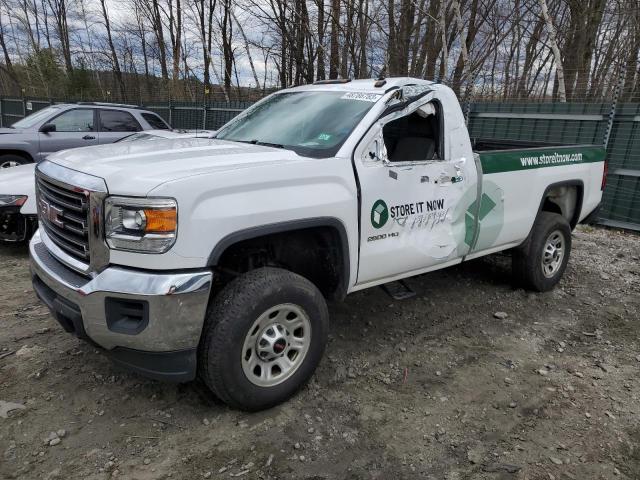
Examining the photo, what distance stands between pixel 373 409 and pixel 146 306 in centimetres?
156

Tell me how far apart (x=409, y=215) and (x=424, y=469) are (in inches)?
66.1

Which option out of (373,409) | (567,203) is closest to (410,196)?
(373,409)

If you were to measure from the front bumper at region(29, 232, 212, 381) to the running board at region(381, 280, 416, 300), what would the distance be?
169cm

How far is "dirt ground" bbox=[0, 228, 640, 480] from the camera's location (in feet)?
8.55

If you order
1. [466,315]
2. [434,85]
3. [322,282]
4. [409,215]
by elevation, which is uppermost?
[434,85]

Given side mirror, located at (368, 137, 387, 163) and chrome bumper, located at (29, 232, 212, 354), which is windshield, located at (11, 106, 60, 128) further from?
side mirror, located at (368, 137, 387, 163)

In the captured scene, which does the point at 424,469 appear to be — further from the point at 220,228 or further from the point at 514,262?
the point at 514,262

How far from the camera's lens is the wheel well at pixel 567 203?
5.36m

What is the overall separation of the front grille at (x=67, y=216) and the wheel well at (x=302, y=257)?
0.77m

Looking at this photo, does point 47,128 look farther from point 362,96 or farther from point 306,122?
point 362,96

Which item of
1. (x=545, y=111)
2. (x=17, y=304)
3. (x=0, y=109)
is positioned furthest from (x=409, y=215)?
(x=0, y=109)

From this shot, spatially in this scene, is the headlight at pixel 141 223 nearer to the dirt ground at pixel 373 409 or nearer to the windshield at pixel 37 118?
the dirt ground at pixel 373 409

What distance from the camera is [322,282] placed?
343 cm

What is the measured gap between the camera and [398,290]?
13.1 feet
